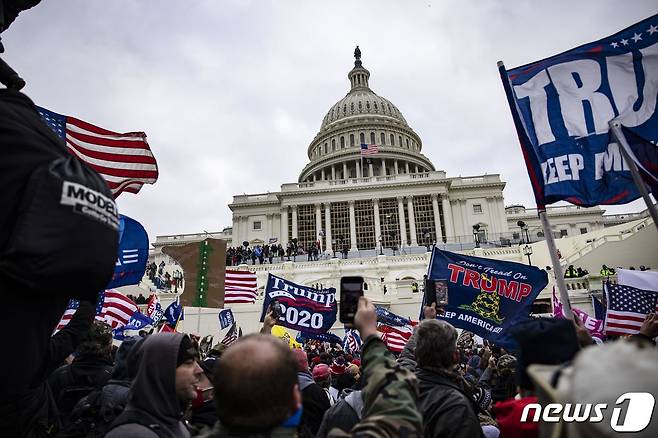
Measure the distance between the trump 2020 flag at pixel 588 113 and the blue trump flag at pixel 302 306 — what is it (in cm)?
638

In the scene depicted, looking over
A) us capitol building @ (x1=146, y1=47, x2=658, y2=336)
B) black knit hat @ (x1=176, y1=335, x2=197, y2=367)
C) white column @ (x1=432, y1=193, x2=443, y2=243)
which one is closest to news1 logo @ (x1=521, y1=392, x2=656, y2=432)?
black knit hat @ (x1=176, y1=335, x2=197, y2=367)

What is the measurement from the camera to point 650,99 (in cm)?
533

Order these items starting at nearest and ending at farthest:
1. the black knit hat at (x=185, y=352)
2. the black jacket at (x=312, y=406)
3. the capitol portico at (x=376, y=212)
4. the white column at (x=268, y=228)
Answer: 1. the black knit hat at (x=185, y=352)
2. the black jacket at (x=312, y=406)
3. the capitol portico at (x=376, y=212)
4. the white column at (x=268, y=228)

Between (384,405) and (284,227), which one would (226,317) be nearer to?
(384,405)

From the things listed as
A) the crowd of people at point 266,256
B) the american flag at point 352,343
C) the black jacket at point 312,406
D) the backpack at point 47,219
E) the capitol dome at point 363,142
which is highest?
the capitol dome at point 363,142

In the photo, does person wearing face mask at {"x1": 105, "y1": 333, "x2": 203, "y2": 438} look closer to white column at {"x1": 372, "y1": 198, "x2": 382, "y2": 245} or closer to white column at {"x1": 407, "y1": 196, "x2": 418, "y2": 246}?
white column at {"x1": 372, "y1": 198, "x2": 382, "y2": 245}

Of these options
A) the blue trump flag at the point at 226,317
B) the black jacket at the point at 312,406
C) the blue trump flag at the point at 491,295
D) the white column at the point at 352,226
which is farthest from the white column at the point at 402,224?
the black jacket at the point at 312,406

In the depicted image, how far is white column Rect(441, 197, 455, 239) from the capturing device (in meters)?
50.3

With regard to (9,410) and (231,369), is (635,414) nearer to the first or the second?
(231,369)

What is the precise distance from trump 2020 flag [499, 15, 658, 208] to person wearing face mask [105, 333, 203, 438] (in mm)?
4509

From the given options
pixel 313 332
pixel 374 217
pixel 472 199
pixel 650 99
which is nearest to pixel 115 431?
pixel 650 99

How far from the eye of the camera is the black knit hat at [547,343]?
1900 millimetres

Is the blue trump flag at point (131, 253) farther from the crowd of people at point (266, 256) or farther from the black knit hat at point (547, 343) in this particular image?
the crowd of people at point (266, 256)

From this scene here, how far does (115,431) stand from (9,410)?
578 mm
